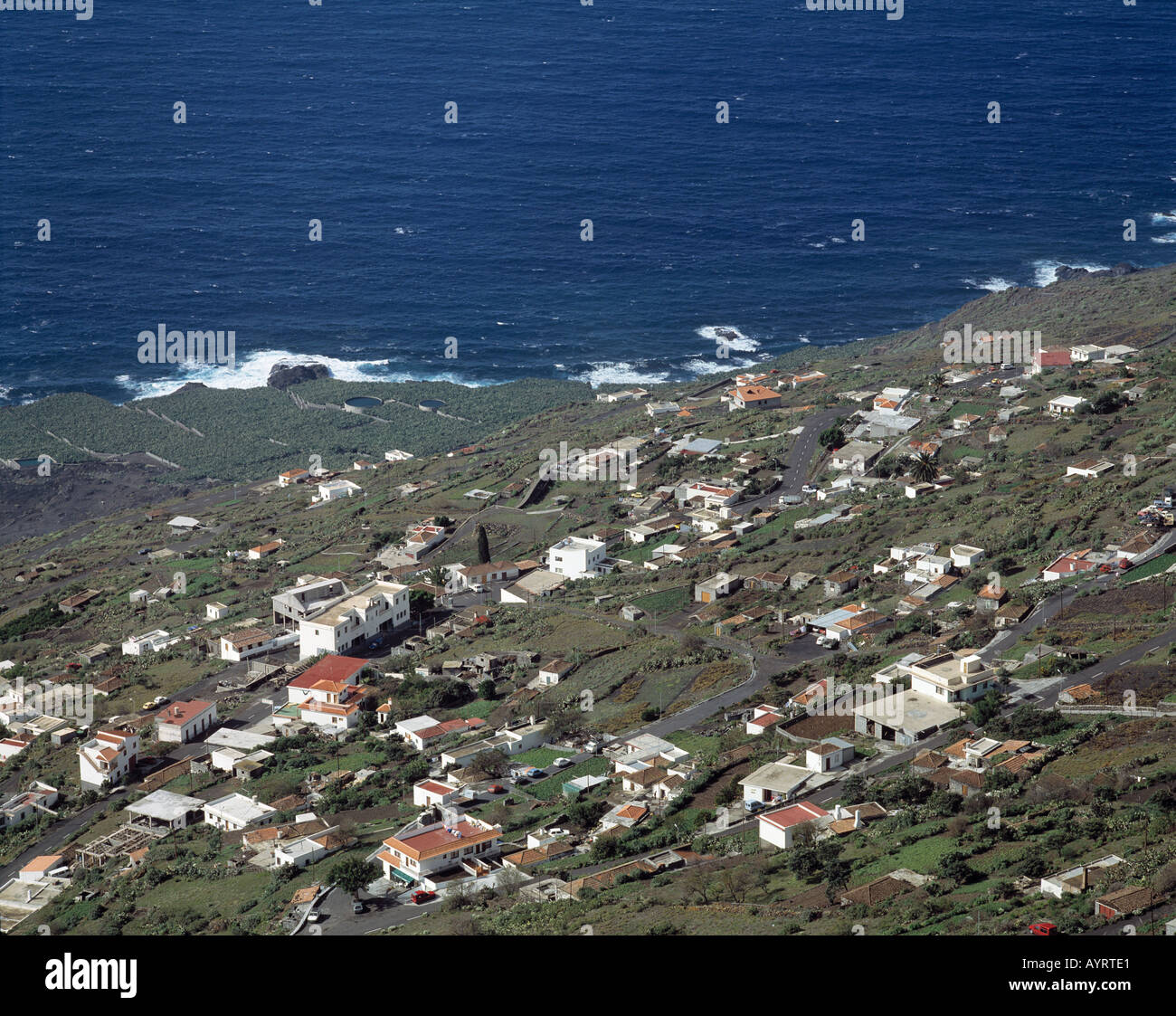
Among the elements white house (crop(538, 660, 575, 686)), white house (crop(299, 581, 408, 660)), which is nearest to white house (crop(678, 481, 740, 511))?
white house (crop(299, 581, 408, 660))

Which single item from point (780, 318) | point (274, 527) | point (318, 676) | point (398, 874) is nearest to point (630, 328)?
point (780, 318)

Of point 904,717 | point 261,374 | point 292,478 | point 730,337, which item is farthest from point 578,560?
point 730,337

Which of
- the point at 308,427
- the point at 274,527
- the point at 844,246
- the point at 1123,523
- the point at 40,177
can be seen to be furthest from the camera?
the point at 40,177

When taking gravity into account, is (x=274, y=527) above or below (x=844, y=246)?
below

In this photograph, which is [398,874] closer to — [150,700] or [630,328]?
[150,700]

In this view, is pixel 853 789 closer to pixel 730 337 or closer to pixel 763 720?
pixel 763 720

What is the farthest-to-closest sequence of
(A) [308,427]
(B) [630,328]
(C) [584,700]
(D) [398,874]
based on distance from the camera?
(B) [630,328]
(A) [308,427]
(C) [584,700]
(D) [398,874]

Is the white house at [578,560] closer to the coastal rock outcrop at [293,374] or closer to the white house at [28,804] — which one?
the white house at [28,804]

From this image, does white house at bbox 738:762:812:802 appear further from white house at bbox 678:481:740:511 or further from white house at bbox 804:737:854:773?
white house at bbox 678:481:740:511

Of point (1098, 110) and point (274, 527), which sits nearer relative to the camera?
point (274, 527)
